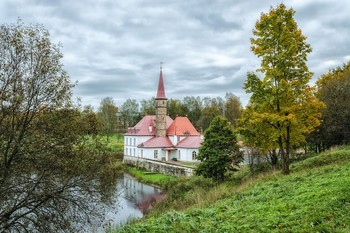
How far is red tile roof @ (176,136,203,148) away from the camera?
141 feet

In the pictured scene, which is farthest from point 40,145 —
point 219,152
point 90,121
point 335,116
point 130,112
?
point 130,112

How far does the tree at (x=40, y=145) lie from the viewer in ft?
29.2

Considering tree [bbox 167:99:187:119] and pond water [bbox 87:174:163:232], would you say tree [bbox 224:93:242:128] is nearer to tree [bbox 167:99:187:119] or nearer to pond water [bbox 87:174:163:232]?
tree [bbox 167:99:187:119]

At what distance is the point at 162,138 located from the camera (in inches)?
1848

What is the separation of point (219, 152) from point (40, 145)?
54.7ft

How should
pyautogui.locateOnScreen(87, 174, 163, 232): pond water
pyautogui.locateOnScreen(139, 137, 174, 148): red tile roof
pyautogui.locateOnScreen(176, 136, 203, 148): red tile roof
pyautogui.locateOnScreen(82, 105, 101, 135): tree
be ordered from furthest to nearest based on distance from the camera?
pyautogui.locateOnScreen(139, 137, 174, 148): red tile roof → pyautogui.locateOnScreen(176, 136, 203, 148): red tile roof → pyautogui.locateOnScreen(87, 174, 163, 232): pond water → pyautogui.locateOnScreen(82, 105, 101, 135): tree

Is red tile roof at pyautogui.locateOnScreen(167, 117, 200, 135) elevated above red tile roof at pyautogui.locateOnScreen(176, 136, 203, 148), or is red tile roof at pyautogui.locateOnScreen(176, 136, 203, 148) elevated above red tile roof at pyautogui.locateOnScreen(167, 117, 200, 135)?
red tile roof at pyautogui.locateOnScreen(167, 117, 200, 135)

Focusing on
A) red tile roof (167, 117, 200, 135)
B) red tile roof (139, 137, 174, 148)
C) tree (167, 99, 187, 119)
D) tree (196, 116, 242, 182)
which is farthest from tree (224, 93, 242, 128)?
tree (196, 116, 242, 182)

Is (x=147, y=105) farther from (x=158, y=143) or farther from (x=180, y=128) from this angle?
(x=158, y=143)

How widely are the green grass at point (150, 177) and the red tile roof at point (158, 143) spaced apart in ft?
15.9

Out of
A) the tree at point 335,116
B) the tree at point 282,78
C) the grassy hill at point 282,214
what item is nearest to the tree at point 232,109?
the tree at point 335,116

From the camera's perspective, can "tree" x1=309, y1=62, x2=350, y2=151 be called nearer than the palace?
Yes

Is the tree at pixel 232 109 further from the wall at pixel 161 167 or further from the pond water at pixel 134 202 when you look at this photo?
the pond water at pixel 134 202

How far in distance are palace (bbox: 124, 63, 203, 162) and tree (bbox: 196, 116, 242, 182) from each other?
17871mm
